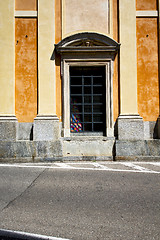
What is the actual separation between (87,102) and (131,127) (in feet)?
7.06

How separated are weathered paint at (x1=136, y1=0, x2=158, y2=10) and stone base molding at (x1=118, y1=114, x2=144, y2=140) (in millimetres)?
4597

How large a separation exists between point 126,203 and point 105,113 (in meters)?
6.00

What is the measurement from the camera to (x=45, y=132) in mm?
9172

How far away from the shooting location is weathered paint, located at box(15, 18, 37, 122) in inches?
379

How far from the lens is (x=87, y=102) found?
9.96 meters

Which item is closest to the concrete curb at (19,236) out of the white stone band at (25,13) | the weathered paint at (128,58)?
the weathered paint at (128,58)

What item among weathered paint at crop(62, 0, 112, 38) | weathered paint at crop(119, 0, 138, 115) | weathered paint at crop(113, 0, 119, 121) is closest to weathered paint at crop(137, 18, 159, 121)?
weathered paint at crop(119, 0, 138, 115)

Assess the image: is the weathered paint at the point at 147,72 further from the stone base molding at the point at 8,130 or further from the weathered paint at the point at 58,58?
the stone base molding at the point at 8,130

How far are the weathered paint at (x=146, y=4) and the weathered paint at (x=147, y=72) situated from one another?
0.52 meters

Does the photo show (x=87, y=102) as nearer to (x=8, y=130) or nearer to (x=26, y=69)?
(x=26, y=69)

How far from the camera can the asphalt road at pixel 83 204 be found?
307 centimetres

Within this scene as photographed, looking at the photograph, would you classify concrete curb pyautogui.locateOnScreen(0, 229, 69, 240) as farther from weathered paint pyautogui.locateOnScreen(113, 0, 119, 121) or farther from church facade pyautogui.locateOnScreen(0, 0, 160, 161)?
weathered paint pyautogui.locateOnScreen(113, 0, 119, 121)

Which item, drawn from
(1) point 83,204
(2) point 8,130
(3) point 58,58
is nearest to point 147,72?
(3) point 58,58

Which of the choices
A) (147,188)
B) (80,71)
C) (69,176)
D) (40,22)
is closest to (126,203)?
(147,188)
